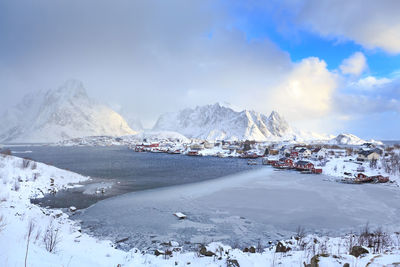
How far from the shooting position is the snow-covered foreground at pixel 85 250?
4.89m

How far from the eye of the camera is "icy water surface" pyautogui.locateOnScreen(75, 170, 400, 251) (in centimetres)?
1213

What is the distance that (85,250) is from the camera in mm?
8180

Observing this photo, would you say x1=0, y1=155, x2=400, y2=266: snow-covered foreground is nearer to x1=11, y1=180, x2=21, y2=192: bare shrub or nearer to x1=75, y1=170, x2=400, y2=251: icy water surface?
x1=11, y1=180, x2=21, y2=192: bare shrub

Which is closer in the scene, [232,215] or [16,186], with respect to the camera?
[232,215]

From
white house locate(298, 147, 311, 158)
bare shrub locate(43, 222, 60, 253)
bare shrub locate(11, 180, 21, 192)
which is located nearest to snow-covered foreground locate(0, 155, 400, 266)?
bare shrub locate(11, 180, 21, 192)

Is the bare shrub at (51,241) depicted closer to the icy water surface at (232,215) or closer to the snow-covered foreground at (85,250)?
the snow-covered foreground at (85,250)

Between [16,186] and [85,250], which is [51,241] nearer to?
[85,250]

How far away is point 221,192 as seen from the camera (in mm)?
24062

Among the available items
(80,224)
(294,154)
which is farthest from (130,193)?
(294,154)

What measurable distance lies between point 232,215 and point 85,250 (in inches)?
406

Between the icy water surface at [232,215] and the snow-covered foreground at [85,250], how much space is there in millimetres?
1771

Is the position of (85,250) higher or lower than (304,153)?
lower


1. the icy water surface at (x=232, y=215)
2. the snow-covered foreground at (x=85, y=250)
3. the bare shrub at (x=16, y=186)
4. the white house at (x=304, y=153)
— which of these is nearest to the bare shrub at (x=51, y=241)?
the snow-covered foreground at (x=85, y=250)

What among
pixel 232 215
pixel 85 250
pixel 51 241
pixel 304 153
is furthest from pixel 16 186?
pixel 304 153
